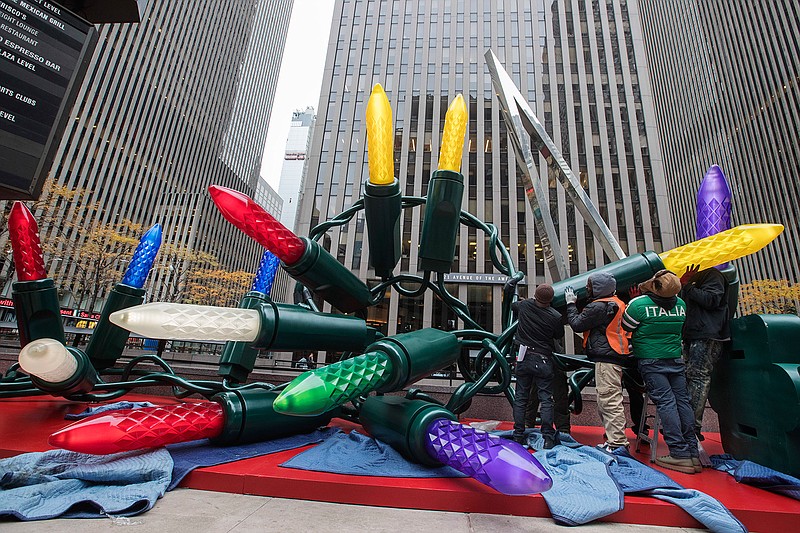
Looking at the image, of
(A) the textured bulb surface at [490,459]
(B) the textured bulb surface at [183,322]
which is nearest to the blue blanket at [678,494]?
(A) the textured bulb surface at [490,459]

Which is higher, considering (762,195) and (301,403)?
(762,195)

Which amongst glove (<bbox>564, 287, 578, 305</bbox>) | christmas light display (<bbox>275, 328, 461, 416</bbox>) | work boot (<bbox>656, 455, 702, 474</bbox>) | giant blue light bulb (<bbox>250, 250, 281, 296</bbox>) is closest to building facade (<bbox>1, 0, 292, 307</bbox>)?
giant blue light bulb (<bbox>250, 250, 281, 296</bbox>)

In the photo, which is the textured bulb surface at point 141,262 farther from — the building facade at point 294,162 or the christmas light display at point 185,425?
the building facade at point 294,162

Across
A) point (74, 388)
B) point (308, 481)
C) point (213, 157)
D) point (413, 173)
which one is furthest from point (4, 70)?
point (213, 157)

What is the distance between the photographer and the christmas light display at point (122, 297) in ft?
14.0

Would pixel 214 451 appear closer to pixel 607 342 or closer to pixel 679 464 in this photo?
pixel 607 342

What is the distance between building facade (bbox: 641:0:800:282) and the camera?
40781 mm

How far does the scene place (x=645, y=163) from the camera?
92.5ft

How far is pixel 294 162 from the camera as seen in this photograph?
4983 inches

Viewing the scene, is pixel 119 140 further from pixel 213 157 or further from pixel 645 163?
pixel 645 163

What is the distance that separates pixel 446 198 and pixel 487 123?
1173 inches

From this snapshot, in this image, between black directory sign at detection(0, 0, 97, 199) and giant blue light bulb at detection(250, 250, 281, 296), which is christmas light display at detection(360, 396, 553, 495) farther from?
black directory sign at detection(0, 0, 97, 199)

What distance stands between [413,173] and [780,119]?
144 ft

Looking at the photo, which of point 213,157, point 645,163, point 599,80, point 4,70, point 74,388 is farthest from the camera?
point 213,157
